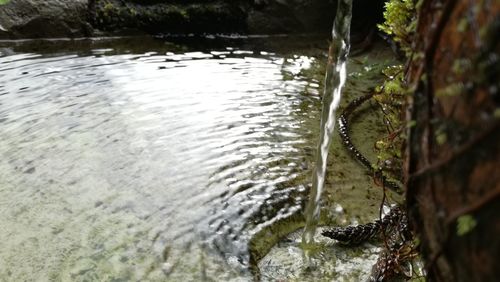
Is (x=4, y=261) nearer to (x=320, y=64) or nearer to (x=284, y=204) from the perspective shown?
(x=284, y=204)

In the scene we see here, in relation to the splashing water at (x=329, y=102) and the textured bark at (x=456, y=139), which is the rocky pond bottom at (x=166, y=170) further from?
the textured bark at (x=456, y=139)

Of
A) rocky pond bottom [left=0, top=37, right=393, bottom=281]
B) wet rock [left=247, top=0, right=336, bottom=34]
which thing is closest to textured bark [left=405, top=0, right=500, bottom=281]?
rocky pond bottom [left=0, top=37, right=393, bottom=281]

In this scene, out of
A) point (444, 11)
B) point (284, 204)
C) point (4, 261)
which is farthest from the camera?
point (284, 204)

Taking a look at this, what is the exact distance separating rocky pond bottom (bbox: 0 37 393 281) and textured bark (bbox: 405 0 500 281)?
1380mm

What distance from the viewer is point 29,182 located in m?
2.95

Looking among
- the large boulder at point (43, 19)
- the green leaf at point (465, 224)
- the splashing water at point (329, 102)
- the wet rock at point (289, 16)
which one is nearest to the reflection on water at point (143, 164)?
the splashing water at point (329, 102)

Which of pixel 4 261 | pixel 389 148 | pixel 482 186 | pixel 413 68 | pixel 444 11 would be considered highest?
pixel 444 11

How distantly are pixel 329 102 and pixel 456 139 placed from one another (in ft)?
7.97

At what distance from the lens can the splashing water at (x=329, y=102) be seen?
2.72m

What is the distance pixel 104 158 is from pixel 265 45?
158 inches

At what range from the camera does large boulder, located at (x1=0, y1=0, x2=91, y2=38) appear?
19.9ft

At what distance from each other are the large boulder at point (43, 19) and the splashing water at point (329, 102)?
4483mm

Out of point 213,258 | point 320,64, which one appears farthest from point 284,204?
point 320,64

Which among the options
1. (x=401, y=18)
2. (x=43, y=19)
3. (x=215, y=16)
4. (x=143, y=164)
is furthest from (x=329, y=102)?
(x=43, y=19)
